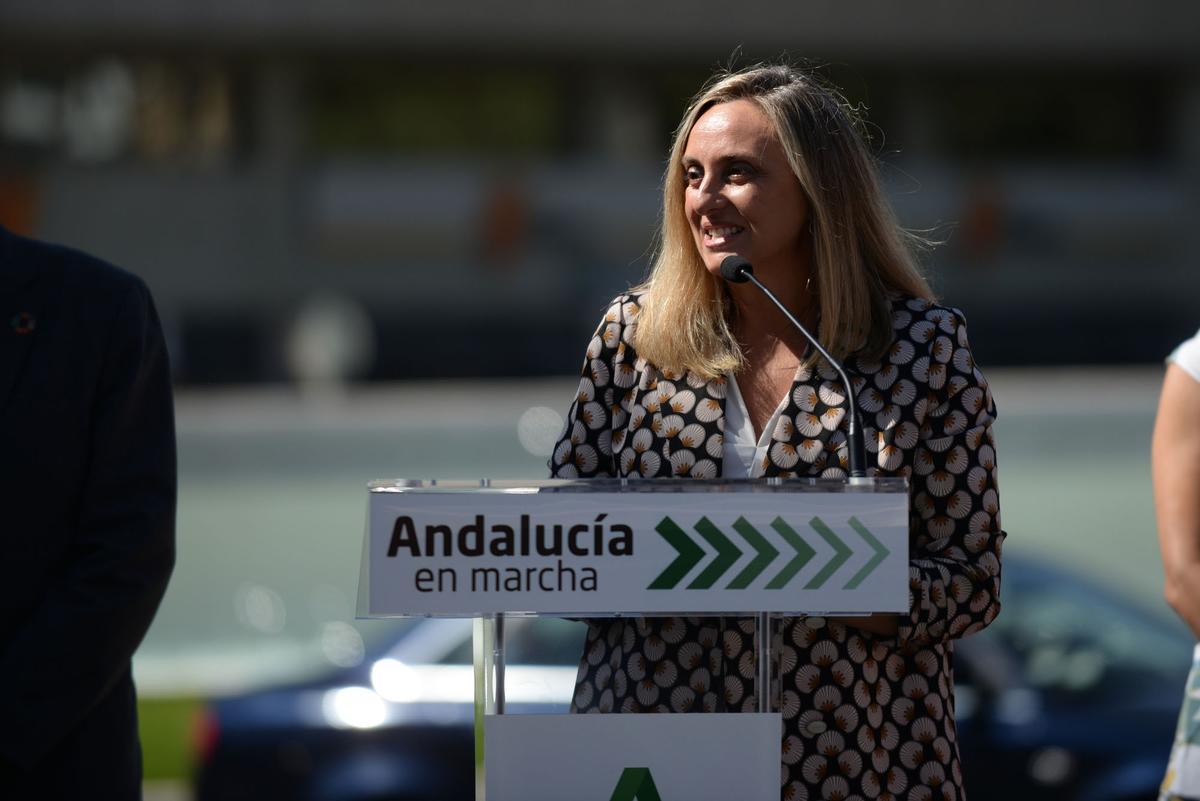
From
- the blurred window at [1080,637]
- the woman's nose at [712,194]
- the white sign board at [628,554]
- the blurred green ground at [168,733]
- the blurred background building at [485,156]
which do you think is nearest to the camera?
the white sign board at [628,554]

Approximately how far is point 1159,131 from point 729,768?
30.7 m

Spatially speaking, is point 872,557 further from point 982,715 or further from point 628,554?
point 982,715

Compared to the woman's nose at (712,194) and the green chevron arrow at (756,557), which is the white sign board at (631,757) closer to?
the green chevron arrow at (756,557)

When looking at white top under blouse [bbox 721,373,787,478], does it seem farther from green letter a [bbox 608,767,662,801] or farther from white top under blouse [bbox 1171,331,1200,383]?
white top under blouse [bbox 1171,331,1200,383]

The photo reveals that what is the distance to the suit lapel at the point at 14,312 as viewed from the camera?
2428 mm

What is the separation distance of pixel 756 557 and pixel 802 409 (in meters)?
0.43

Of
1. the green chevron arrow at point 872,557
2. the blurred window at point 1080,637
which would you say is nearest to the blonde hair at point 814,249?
the green chevron arrow at point 872,557

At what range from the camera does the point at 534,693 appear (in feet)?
6.63

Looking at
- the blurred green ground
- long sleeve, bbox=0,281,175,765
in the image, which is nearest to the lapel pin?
long sleeve, bbox=0,281,175,765

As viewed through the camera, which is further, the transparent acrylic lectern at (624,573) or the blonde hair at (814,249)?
the blonde hair at (814,249)

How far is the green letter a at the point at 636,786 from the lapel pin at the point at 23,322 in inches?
46.9

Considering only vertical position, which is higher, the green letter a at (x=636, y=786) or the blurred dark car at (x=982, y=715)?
the blurred dark car at (x=982, y=715)

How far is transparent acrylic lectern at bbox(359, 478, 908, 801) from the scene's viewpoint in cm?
192

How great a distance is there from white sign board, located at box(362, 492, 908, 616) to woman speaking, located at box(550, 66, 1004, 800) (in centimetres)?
21
